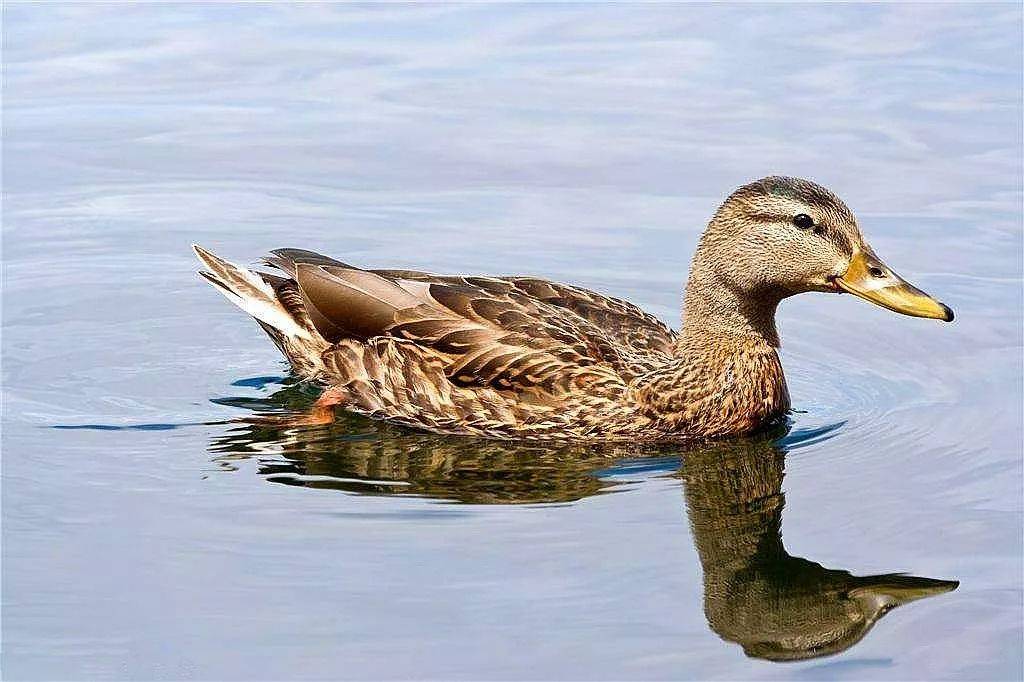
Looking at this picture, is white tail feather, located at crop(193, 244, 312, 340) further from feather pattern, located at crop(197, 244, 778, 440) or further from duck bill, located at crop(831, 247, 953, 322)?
duck bill, located at crop(831, 247, 953, 322)

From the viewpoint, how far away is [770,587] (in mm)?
8695

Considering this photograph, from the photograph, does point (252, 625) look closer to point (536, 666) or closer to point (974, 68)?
point (536, 666)

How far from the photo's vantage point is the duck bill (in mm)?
10297

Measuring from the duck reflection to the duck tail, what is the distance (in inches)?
11.2

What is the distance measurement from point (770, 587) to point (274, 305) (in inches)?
175

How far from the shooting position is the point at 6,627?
Result: 7.98 meters

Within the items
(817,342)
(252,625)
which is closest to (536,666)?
(252,625)

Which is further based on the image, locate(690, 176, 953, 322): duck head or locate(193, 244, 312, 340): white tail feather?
locate(193, 244, 312, 340): white tail feather

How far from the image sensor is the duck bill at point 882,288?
10.3m

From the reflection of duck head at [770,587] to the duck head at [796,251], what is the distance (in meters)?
1.26

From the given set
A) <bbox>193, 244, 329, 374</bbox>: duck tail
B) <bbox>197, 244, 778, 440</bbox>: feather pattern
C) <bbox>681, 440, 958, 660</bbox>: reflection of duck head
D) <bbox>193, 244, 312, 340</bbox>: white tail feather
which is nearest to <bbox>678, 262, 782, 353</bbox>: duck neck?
<bbox>197, 244, 778, 440</bbox>: feather pattern

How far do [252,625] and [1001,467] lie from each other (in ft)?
14.4

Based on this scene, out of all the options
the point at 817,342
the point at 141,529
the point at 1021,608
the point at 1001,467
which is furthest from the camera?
the point at 817,342

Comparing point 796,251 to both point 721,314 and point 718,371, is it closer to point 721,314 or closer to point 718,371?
point 721,314
